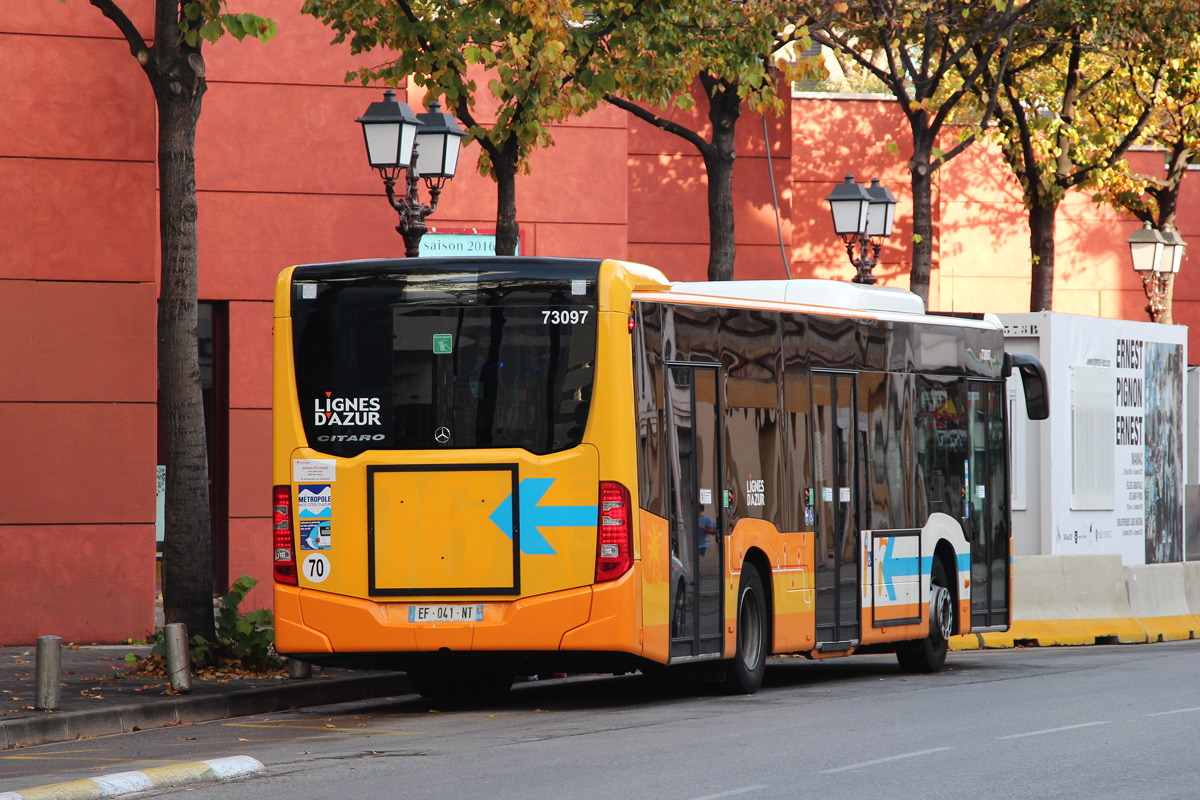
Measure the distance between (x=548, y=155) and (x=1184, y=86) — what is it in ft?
35.0

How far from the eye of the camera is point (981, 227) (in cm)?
3872

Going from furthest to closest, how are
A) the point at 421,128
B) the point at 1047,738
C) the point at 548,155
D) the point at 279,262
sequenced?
the point at 548,155
the point at 279,262
the point at 421,128
the point at 1047,738

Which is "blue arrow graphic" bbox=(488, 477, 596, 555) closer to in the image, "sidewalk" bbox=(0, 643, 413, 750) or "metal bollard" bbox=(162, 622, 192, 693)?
"sidewalk" bbox=(0, 643, 413, 750)

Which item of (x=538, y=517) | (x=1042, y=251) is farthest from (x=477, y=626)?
(x=1042, y=251)

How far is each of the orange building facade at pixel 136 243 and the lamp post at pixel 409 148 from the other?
2907 mm

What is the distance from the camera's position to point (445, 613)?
12.7 m

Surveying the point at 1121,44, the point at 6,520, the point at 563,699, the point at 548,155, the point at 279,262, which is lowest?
the point at 563,699

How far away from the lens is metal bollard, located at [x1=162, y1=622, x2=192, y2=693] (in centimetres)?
1369

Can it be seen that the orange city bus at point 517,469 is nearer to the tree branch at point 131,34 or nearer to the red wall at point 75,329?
the tree branch at point 131,34

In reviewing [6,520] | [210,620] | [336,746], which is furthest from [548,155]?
[336,746]

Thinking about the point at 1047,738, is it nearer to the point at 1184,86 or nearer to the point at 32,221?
the point at 32,221

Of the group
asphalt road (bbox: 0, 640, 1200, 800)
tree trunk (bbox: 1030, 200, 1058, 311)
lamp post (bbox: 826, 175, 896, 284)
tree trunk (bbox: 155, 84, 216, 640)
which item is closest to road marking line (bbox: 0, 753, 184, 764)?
asphalt road (bbox: 0, 640, 1200, 800)

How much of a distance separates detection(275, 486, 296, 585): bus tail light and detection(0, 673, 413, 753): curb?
47.9 inches

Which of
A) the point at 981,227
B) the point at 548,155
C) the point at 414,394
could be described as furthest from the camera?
the point at 981,227
